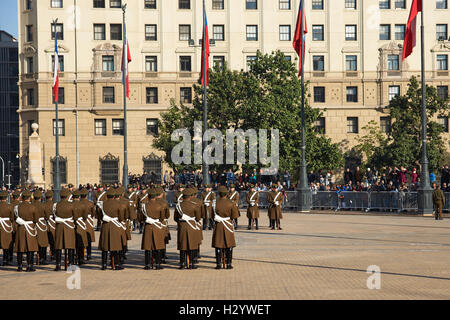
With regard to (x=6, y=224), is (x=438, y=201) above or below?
below

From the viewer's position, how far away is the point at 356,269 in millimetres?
15375

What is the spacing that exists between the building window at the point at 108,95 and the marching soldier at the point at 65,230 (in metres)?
41.7

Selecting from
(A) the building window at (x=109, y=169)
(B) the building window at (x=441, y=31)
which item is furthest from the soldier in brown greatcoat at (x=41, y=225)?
(B) the building window at (x=441, y=31)

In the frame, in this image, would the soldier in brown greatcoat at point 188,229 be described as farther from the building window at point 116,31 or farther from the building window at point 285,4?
the building window at point 285,4

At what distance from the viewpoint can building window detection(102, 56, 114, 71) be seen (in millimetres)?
57469

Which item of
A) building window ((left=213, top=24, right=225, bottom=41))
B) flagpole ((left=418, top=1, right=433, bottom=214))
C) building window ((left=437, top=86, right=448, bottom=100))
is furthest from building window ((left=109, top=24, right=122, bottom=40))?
flagpole ((left=418, top=1, right=433, bottom=214))

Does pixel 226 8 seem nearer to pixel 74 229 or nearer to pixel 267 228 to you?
pixel 267 228

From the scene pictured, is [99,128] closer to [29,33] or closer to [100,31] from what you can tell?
[100,31]

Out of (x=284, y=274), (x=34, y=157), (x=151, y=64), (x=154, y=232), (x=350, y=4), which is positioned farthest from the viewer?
(x=350, y=4)

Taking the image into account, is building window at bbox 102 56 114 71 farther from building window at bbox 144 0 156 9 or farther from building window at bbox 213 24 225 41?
building window at bbox 213 24 225 41

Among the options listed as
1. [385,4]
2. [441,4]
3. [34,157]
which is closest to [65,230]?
[34,157]

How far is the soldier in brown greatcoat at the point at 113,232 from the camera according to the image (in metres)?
15.8

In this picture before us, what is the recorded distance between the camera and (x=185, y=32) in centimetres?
5825

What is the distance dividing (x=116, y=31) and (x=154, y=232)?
1757 inches
